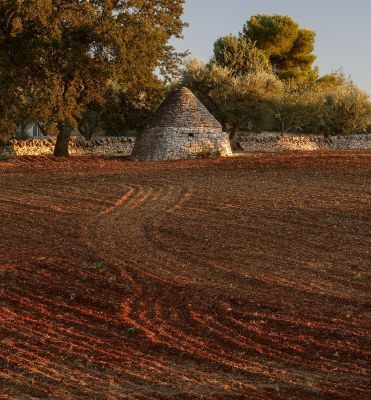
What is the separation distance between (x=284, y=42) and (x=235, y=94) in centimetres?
2552

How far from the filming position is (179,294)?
13133 mm

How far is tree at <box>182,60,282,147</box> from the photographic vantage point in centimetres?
5212

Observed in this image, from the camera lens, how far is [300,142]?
2185 inches

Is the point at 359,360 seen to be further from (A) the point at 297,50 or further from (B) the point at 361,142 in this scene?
(A) the point at 297,50

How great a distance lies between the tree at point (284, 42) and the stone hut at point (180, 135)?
113 feet

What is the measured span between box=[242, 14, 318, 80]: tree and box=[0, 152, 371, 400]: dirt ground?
2024 inches

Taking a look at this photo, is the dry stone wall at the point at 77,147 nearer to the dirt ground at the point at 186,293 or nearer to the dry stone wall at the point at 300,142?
the dry stone wall at the point at 300,142

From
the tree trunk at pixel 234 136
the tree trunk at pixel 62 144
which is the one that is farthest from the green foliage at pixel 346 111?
the tree trunk at pixel 62 144

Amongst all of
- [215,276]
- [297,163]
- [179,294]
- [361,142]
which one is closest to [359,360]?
[179,294]

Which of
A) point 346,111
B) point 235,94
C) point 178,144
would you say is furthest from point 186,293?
point 346,111

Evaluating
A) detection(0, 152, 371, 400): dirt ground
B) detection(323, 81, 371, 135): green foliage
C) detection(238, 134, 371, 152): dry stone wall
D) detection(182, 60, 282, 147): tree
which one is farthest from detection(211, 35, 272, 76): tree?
detection(0, 152, 371, 400): dirt ground

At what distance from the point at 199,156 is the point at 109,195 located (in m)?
15.0

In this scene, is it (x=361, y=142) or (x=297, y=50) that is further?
(x=297, y=50)

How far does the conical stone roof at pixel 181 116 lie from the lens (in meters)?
39.7
